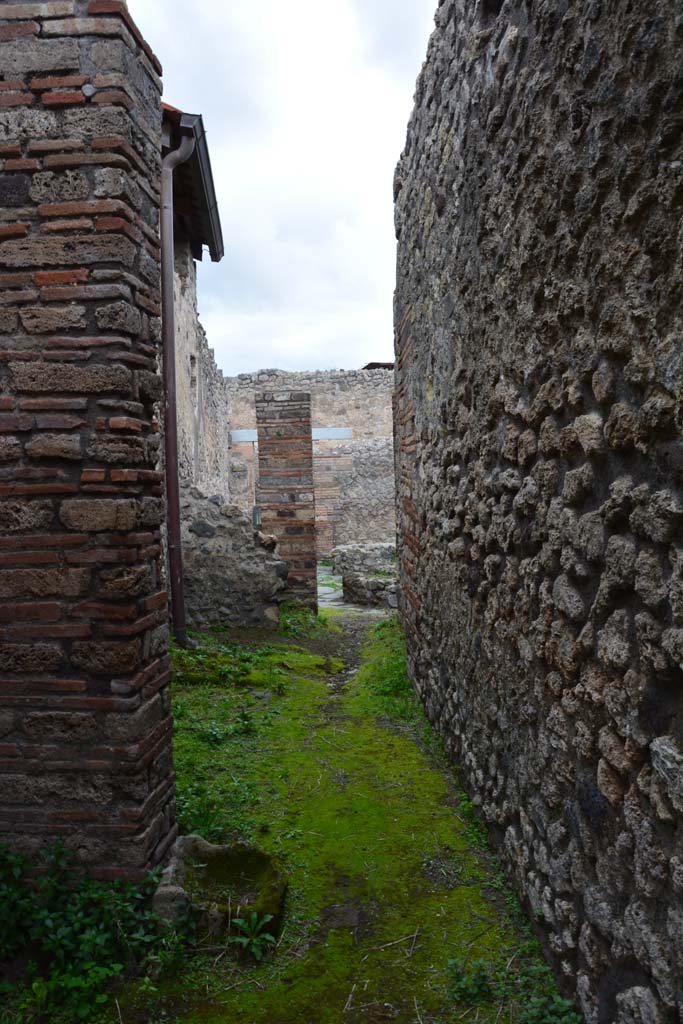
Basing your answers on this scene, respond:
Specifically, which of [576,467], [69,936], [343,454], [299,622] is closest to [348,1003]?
[69,936]

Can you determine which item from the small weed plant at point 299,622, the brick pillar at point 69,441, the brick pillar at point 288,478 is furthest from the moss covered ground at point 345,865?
the brick pillar at point 288,478

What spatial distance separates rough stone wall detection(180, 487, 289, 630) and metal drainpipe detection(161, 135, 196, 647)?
0.86 m

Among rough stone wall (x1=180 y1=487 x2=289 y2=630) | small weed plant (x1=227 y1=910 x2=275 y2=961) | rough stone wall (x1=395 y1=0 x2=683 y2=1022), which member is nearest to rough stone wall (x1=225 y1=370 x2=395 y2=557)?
rough stone wall (x1=180 y1=487 x2=289 y2=630)

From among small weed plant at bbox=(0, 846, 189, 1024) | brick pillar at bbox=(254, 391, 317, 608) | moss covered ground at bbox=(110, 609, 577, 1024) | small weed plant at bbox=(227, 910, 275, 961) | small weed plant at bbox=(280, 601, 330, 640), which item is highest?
brick pillar at bbox=(254, 391, 317, 608)

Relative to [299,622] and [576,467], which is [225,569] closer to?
[299,622]

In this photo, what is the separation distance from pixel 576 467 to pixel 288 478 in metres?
7.38

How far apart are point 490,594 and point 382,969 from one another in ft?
4.82

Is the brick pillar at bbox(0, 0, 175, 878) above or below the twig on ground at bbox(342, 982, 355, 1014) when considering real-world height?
above

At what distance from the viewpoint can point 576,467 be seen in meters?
2.04

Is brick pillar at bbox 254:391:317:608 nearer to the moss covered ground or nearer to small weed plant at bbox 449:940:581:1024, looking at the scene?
the moss covered ground

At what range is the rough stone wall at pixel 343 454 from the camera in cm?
1897

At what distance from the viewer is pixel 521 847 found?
2.69 metres

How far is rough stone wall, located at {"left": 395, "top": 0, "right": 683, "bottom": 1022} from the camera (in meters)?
1.53

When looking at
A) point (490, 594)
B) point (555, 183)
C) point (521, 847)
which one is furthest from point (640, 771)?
point (555, 183)
